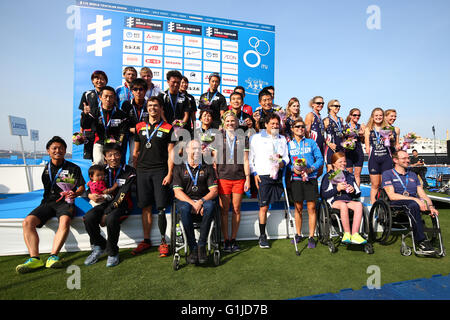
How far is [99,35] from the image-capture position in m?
6.10

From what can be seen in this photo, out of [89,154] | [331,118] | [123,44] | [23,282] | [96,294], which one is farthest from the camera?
[123,44]

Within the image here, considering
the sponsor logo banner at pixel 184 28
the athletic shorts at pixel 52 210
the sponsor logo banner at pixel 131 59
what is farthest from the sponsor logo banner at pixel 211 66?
the athletic shorts at pixel 52 210

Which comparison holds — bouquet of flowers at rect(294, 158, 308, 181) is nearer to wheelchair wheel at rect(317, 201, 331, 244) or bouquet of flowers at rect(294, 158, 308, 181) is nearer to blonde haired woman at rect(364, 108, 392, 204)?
wheelchair wheel at rect(317, 201, 331, 244)

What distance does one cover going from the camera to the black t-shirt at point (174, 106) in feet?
12.5

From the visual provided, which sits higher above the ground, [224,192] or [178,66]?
[178,66]

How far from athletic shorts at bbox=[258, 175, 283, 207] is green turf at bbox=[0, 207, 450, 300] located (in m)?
0.67

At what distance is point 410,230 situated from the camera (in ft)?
9.66

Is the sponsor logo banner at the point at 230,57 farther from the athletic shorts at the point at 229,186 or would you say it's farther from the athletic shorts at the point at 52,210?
the athletic shorts at the point at 52,210

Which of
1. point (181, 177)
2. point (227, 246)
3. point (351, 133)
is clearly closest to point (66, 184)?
point (181, 177)

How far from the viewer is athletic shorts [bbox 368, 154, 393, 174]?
12.6 ft

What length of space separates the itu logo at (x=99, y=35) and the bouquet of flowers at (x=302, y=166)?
6030 millimetres
